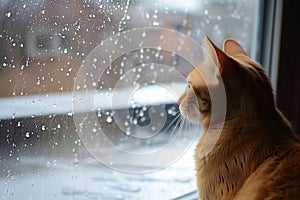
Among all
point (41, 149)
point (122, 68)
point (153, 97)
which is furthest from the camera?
point (153, 97)

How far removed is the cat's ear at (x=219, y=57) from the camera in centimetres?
96

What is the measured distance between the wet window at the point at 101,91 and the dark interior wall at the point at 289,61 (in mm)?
113

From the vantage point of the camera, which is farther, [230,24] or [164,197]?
[230,24]

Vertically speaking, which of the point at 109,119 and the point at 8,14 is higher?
the point at 8,14

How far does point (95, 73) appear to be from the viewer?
3.60 feet

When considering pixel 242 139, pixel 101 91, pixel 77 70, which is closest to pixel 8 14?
pixel 77 70

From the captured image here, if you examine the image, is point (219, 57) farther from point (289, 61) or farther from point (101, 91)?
point (289, 61)

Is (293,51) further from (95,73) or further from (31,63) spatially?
(31,63)

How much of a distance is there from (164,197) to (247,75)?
18.1 inches

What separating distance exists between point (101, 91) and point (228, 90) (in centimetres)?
30

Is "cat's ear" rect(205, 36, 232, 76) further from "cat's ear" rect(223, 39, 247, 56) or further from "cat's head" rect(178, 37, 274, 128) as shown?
"cat's ear" rect(223, 39, 247, 56)

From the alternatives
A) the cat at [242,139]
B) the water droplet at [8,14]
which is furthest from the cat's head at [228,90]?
the water droplet at [8,14]

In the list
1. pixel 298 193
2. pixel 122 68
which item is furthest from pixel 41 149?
pixel 298 193

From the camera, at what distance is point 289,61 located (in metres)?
1.60
